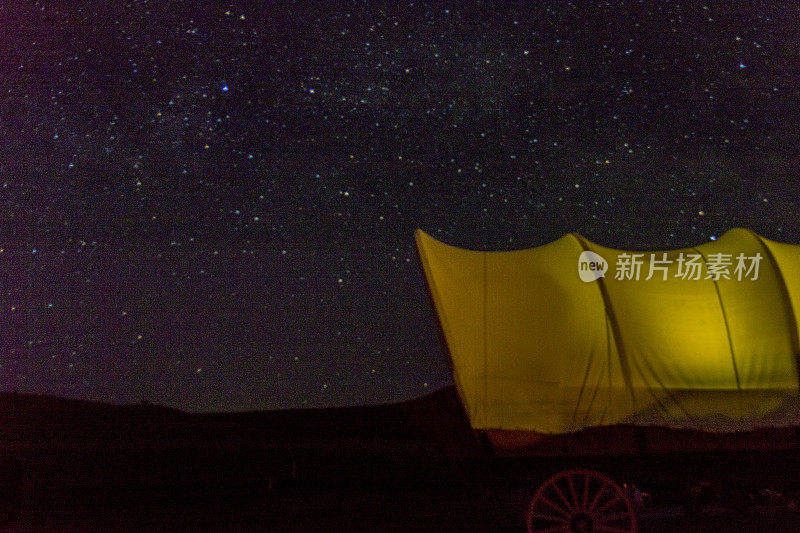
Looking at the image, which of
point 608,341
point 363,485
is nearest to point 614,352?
point 608,341

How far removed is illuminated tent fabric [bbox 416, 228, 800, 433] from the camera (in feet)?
16.0

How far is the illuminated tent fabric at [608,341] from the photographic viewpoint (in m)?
4.89

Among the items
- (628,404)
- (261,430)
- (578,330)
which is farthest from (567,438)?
(261,430)

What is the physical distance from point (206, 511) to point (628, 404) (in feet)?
16.3

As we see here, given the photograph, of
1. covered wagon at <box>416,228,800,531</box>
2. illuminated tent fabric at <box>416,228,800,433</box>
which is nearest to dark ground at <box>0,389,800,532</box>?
covered wagon at <box>416,228,800,531</box>

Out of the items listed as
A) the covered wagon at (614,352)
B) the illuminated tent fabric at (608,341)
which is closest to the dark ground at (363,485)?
the covered wagon at (614,352)

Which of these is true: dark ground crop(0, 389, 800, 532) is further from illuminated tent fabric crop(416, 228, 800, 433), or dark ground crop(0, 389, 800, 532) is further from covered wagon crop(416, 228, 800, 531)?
illuminated tent fabric crop(416, 228, 800, 433)

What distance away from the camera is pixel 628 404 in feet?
16.4

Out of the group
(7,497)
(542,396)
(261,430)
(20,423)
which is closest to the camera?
(542,396)

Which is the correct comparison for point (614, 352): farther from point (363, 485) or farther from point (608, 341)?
point (363, 485)

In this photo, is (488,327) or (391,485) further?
(391,485)

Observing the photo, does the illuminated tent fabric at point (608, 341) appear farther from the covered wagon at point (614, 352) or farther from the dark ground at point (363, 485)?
the dark ground at point (363, 485)

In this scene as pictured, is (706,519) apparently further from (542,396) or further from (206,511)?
(206,511)

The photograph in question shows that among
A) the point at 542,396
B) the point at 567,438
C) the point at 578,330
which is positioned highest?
the point at 578,330
